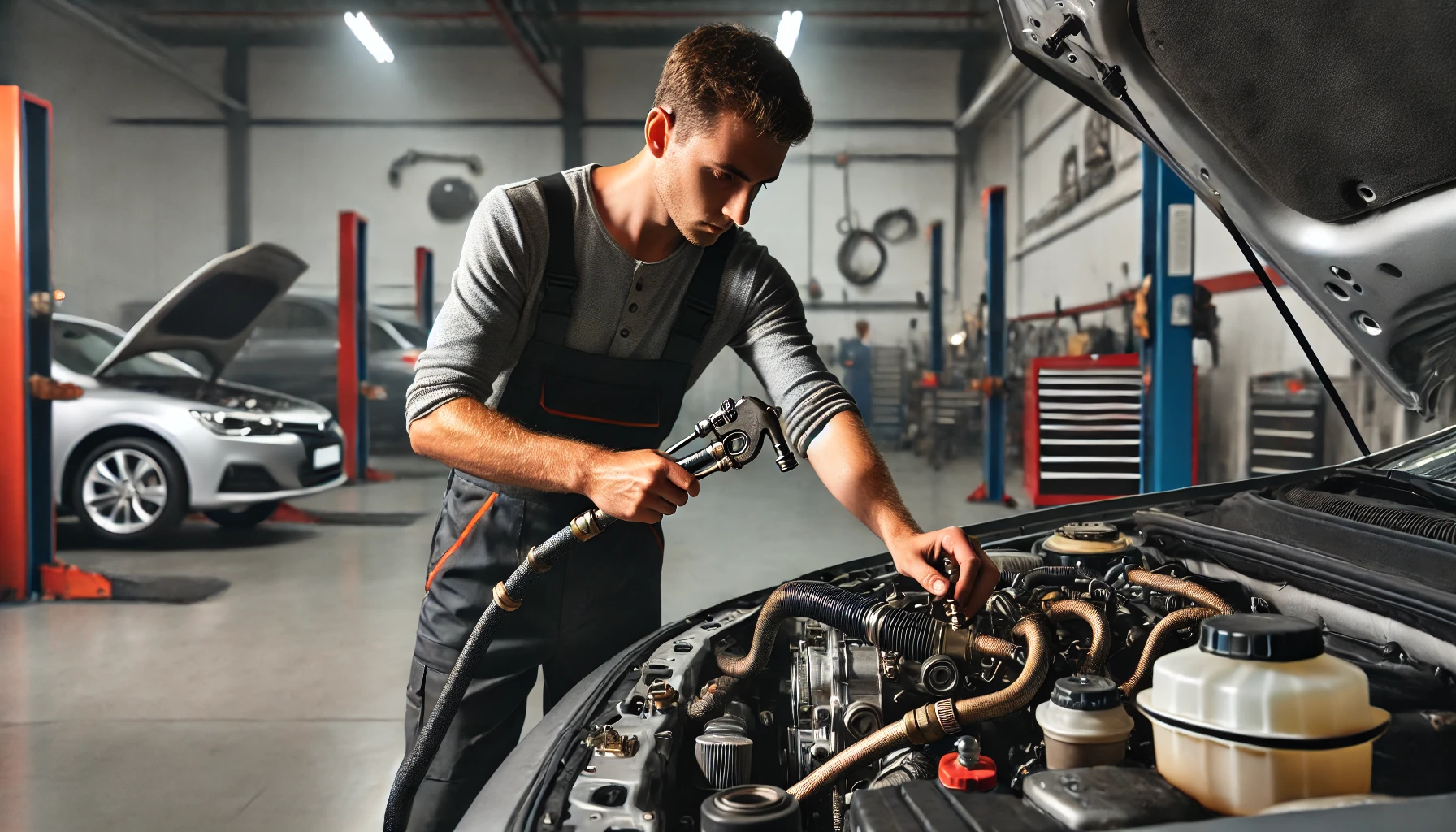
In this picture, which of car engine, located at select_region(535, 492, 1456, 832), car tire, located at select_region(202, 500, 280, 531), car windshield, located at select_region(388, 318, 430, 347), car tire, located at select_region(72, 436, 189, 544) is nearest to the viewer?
car engine, located at select_region(535, 492, 1456, 832)

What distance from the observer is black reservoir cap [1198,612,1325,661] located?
0.68 metres

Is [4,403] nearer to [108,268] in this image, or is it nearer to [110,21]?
[108,268]

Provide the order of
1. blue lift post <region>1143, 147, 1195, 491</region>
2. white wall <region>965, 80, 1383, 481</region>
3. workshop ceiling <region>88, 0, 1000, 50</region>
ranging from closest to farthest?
blue lift post <region>1143, 147, 1195, 491</region> → white wall <region>965, 80, 1383, 481</region> → workshop ceiling <region>88, 0, 1000, 50</region>

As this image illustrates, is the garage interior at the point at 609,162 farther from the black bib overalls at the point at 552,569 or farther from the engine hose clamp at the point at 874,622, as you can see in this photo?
the engine hose clamp at the point at 874,622

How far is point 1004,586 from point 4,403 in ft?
13.5

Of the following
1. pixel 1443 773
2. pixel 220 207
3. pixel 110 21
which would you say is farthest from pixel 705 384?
pixel 1443 773

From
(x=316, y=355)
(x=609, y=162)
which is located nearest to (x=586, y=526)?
(x=609, y=162)

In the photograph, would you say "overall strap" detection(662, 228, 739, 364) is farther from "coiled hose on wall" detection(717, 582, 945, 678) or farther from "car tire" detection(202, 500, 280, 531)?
"car tire" detection(202, 500, 280, 531)

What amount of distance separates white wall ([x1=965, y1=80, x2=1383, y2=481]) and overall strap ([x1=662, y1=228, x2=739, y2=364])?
2532 mm

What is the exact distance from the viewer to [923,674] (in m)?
1.06

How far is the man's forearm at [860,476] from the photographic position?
133 centimetres

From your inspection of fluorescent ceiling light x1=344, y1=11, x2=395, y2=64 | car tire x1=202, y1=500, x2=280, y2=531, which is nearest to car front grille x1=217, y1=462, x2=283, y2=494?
car tire x1=202, y1=500, x2=280, y2=531

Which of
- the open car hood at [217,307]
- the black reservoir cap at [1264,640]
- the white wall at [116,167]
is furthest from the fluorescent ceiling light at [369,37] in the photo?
the black reservoir cap at [1264,640]

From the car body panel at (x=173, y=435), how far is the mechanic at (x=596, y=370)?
3.72 meters
